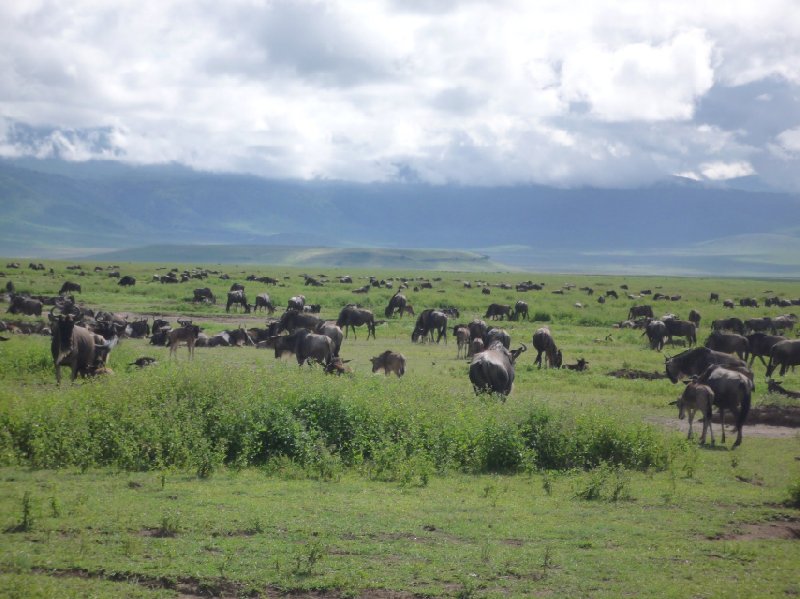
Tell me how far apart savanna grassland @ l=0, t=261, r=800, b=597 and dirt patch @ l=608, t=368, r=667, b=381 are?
6223 millimetres

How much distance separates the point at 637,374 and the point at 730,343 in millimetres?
6635

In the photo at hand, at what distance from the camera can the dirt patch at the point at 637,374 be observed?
26991 millimetres

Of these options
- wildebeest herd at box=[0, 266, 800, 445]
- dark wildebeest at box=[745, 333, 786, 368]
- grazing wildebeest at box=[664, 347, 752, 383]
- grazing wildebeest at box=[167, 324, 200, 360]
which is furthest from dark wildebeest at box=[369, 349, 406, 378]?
dark wildebeest at box=[745, 333, 786, 368]

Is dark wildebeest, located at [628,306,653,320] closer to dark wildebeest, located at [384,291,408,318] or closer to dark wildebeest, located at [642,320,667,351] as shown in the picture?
dark wildebeest, located at [384,291,408,318]

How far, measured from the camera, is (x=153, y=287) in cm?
6512

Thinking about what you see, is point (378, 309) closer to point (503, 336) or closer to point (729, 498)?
point (503, 336)

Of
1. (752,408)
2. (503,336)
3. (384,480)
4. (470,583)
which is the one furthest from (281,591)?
(503,336)

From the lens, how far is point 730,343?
1249 inches

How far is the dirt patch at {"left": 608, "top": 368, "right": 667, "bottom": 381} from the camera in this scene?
1063 inches

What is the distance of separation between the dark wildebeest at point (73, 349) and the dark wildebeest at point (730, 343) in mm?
23075

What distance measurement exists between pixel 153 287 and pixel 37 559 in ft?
192

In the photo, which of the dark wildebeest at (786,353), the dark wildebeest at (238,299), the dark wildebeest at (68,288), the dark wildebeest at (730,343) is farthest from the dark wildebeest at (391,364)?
the dark wildebeest at (68,288)

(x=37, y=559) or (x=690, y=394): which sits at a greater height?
(x=690, y=394)

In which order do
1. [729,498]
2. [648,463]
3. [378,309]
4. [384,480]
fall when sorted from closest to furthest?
[729,498] < [384,480] < [648,463] < [378,309]
